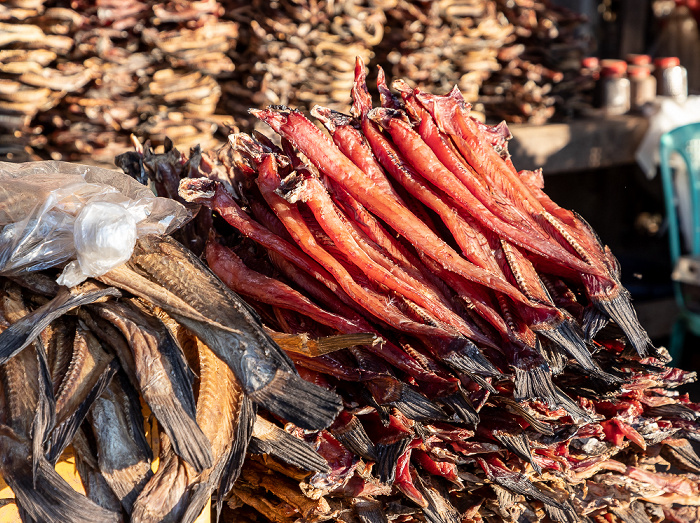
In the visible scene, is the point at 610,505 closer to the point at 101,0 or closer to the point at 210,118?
the point at 210,118

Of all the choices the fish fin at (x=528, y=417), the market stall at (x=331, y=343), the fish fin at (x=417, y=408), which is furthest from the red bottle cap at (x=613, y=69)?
the fish fin at (x=417, y=408)

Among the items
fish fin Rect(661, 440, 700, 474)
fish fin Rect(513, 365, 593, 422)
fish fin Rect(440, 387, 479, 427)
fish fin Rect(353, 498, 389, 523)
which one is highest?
fish fin Rect(513, 365, 593, 422)

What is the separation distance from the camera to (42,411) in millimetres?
859

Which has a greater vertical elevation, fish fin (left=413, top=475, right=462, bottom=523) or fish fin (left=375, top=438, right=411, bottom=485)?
fish fin (left=375, top=438, right=411, bottom=485)

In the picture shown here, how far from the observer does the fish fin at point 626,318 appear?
106 centimetres

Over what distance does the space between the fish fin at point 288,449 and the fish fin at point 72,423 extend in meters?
0.23

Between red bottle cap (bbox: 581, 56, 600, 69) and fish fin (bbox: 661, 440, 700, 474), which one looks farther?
red bottle cap (bbox: 581, 56, 600, 69)

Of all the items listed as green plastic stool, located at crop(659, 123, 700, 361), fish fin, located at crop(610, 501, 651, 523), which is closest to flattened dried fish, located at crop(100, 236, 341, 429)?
fish fin, located at crop(610, 501, 651, 523)

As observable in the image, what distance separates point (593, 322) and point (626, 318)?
6 cm

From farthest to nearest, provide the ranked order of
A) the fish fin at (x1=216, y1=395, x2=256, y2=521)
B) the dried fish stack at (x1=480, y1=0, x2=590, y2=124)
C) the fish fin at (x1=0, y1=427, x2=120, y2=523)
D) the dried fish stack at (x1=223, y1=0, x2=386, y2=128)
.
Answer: the dried fish stack at (x1=480, y1=0, x2=590, y2=124) < the dried fish stack at (x1=223, y1=0, x2=386, y2=128) < the fish fin at (x1=216, y1=395, x2=256, y2=521) < the fish fin at (x1=0, y1=427, x2=120, y2=523)

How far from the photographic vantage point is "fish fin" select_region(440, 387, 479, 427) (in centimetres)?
100

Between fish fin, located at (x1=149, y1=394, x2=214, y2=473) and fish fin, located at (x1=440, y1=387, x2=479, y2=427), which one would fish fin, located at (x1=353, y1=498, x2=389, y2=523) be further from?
fish fin, located at (x1=149, y1=394, x2=214, y2=473)

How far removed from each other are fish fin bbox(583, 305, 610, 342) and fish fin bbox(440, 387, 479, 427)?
9.2 inches

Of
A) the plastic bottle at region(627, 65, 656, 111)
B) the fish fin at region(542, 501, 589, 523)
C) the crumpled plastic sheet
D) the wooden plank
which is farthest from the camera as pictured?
the plastic bottle at region(627, 65, 656, 111)
